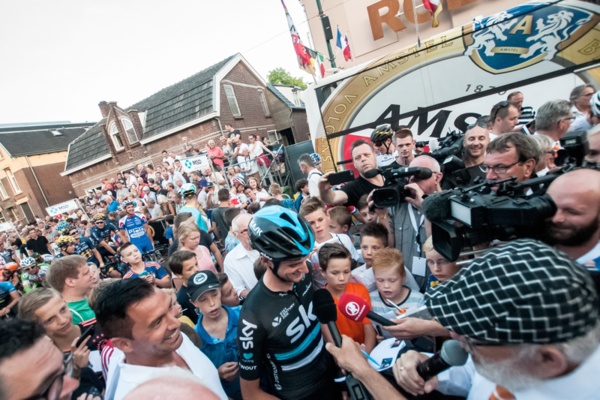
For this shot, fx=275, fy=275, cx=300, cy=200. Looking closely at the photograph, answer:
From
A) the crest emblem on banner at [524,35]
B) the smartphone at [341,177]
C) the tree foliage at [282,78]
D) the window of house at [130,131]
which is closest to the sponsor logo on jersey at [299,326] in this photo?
the smartphone at [341,177]

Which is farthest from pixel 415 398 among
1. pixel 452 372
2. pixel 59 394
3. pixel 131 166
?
pixel 131 166

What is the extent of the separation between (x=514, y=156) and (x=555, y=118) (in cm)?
192

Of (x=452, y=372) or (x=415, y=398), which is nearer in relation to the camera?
(x=452, y=372)

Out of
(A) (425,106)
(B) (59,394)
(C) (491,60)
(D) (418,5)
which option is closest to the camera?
(B) (59,394)

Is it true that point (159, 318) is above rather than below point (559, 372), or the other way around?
above

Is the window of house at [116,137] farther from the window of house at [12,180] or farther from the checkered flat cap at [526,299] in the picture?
the checkered flat cap at [526,299]

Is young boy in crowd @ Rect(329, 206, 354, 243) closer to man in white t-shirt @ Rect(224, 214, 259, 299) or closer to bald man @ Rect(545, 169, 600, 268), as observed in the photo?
man in white t-shirt @ Rect(224, 214, 259, 299)

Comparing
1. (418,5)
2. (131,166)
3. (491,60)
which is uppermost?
(418,5)

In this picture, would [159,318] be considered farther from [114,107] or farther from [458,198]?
[114,107]

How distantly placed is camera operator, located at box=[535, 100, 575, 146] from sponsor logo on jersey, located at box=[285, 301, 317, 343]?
391 centimetres

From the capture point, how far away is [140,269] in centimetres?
434

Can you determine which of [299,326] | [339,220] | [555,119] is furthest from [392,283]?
[555,119]

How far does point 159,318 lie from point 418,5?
13.1 metres

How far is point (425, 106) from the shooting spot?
642cm
